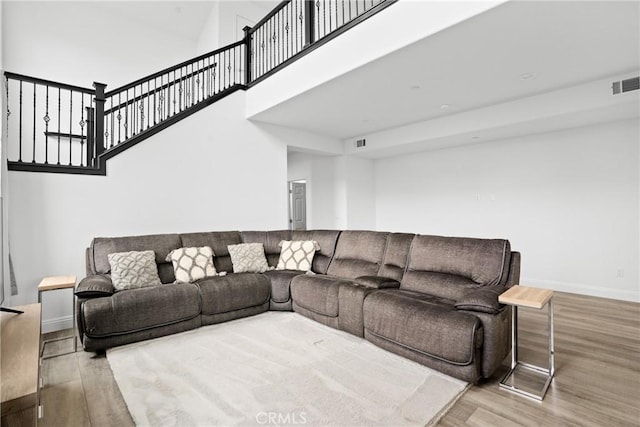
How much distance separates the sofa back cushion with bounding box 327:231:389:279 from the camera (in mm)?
3543

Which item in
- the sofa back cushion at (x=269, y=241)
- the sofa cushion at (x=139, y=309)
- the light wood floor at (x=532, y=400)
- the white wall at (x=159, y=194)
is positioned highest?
the white wall at (x=159, y=194)

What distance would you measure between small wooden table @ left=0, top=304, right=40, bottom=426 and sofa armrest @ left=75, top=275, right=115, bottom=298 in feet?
3.33

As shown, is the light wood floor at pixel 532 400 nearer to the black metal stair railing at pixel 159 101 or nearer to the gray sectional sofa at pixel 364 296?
the gray sectional sofa at pixel 364 296

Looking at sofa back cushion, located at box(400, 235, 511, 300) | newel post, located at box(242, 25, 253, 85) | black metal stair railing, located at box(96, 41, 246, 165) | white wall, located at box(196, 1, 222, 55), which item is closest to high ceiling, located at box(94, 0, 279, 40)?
white wall, located at box(196, 1, 222, 55)

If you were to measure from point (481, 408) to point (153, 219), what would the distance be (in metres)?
4.04

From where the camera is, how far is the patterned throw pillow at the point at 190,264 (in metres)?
3.47

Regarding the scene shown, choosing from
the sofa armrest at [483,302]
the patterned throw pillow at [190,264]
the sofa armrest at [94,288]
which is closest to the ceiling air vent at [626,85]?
the sofa armrest at [483,302]

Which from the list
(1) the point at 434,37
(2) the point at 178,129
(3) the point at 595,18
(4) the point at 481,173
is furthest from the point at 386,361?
(4) the point at 481,173

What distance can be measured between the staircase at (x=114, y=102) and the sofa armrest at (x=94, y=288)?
1.46 metres

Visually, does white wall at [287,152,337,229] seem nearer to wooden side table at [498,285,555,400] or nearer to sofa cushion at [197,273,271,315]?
sofa cushion at [197,273,271,315]

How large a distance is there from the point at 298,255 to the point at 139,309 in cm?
188

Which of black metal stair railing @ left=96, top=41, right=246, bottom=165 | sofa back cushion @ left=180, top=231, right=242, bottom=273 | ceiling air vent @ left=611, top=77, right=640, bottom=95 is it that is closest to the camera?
ceiling air vent @ left=611, top=77, right=640, bottom=95

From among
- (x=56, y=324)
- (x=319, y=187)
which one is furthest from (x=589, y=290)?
(x=56, y=324)

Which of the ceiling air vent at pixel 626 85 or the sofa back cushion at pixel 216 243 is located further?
the sofa back cushion at pixel 216 243
